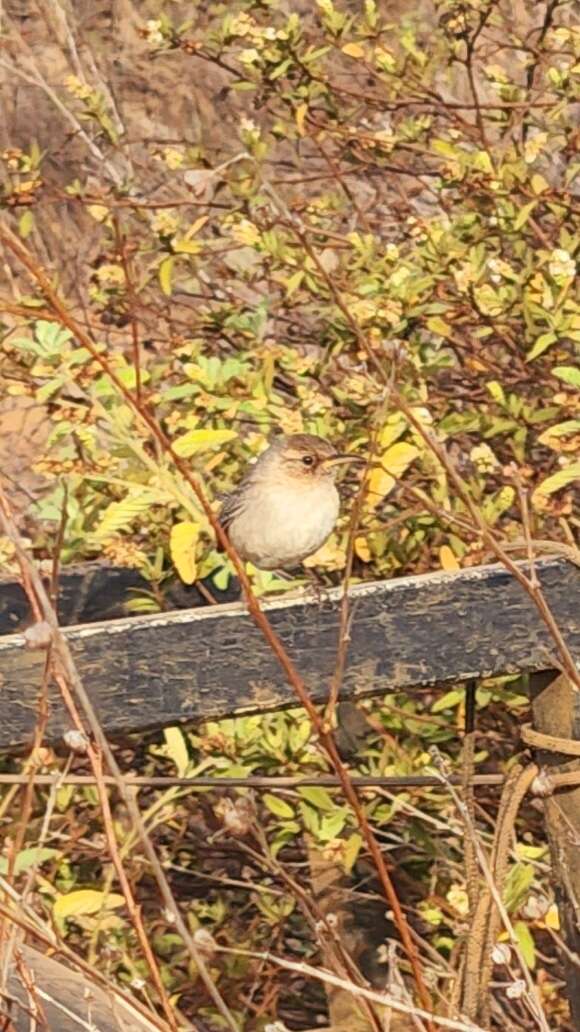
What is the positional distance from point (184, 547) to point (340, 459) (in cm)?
47

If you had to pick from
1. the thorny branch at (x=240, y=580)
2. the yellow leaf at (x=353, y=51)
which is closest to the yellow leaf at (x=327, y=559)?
the yellow leaf at (x=353, y=51)

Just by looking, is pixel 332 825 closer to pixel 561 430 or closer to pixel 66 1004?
pixel 561 430

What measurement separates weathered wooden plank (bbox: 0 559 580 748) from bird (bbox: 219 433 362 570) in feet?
4.93

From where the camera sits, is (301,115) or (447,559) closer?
(447,559)

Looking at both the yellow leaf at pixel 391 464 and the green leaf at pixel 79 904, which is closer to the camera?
the green leaf at pixel 79 904

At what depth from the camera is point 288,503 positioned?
398cm

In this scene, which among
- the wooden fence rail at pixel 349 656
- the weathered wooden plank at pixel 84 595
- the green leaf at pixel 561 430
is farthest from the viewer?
the green leaf at pixel 561 430

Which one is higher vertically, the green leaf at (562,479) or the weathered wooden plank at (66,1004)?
the weathered wooden plank at (66,1004)

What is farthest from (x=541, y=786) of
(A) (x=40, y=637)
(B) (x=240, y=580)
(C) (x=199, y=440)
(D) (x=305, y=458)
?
(D) (x=305, y=458)

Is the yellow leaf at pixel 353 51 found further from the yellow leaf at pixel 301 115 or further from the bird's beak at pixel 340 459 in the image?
the bird's beak at pixel 340 459

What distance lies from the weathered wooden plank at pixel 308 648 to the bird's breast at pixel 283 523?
149 cm

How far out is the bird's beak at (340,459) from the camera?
388 cm

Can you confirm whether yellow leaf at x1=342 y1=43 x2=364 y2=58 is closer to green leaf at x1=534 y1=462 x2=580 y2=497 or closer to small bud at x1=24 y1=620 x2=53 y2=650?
green leaf at x1=534 y1=462 x2=580 y2=497

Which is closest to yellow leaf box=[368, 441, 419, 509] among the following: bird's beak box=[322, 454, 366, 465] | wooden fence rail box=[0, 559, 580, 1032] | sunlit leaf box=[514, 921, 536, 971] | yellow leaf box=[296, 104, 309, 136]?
bird's beak box=[322, 454, 366, 465]
